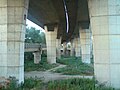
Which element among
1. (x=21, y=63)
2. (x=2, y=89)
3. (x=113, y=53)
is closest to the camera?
(x=2, y=89)

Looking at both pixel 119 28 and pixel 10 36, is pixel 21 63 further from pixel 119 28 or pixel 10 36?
pixel 119 28

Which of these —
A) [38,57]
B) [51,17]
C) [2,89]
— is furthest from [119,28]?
[38,57]

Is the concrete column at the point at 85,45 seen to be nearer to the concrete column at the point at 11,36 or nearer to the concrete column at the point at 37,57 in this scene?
the concrete column at the point at 37,57

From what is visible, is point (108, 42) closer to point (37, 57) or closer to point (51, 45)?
point (51, 45)

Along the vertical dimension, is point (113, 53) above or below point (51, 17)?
below

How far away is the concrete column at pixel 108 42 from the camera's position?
19703 millimetres

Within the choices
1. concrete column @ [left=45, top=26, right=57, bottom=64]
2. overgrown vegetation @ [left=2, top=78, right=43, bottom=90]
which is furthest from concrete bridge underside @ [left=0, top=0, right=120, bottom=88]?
concrete column @ [left=45, top=26, right=57, bottom=64]

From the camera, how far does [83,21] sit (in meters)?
50.3

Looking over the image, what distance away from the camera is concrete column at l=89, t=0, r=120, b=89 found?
64.6 feet

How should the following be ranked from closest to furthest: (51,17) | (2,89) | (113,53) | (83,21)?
(2,89) → (113,53) → (51,17) → (83,21)

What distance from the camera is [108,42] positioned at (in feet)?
65.0

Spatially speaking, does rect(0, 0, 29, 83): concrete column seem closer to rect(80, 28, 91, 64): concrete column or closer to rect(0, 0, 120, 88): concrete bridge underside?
rect(0, 0, 120, 88): concrete bridge underside

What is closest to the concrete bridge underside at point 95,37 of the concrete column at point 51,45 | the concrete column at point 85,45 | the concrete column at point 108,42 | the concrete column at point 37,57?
the concrete column at point 108,42

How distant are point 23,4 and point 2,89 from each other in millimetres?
7375
